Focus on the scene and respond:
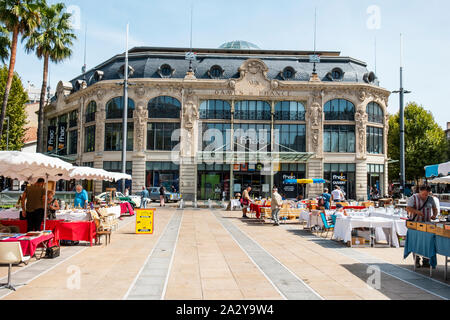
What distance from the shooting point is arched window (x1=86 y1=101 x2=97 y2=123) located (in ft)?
138

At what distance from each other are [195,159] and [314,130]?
1220cm

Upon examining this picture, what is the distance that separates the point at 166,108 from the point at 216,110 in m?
5.00

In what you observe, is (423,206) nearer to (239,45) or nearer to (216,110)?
(216,110)

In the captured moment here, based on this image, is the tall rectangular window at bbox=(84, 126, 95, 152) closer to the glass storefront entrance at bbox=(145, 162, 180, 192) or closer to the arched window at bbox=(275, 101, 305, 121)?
the glass storefront entrance at bbox=(145, 162, 180, 192)

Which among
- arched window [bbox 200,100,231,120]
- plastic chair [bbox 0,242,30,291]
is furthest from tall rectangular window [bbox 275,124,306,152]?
plastic chair [bbox 0,242,30,291]

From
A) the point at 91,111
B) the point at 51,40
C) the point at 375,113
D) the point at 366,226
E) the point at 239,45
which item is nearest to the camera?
the point at 366,226

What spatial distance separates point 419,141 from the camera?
47781 mm

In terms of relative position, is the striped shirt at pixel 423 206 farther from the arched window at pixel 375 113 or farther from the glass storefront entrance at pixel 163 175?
the arched window at pixel 375 113

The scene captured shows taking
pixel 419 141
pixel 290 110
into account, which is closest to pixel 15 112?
pixel 290 110

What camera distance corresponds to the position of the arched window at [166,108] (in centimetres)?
3978

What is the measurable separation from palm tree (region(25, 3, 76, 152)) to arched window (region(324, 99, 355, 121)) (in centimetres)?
2458

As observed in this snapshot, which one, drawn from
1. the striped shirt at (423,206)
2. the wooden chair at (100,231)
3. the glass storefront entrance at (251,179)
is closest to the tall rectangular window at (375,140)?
the glass storefront entrance at (251,179)

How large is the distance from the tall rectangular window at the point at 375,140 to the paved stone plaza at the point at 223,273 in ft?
100

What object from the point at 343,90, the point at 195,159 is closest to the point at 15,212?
the point at 195,159
